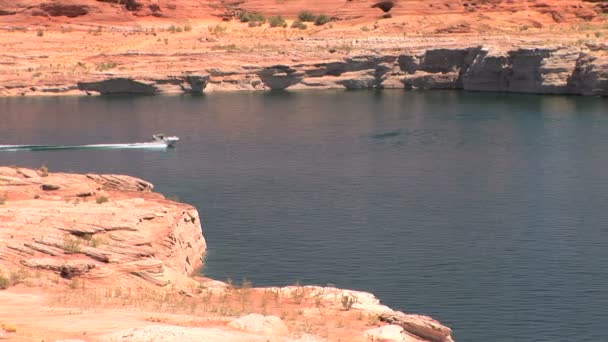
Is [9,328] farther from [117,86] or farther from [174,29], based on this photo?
[174,29]

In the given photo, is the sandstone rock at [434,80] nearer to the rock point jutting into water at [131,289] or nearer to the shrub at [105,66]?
the shrub at [105,66]

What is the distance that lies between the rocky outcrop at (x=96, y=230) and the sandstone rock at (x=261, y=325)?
6740 mm

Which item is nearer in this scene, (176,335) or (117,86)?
(176,335)

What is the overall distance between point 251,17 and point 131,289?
80.5 m

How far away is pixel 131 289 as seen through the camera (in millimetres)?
27031

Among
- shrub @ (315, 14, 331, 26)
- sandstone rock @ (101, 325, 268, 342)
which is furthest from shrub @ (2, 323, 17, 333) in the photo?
shrub @ (315, 14, 331, 26)

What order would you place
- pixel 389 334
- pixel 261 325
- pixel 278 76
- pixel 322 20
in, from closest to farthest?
1. pixel 261 325
2. pixel 389 334
3. pixel 278 76
4. pixel 322 20

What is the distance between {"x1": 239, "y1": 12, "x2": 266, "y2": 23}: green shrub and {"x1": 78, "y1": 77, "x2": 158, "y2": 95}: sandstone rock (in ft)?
65.1

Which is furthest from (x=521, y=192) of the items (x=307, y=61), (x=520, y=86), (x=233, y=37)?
(x=233, y=37)

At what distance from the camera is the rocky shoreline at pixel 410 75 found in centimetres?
8350

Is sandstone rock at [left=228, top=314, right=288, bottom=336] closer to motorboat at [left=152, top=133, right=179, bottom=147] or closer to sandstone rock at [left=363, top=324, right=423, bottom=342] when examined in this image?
sandstone rock at [left=363, top=324, right=423, bottom=342]

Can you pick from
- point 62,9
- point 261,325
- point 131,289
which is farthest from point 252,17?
point 261,325

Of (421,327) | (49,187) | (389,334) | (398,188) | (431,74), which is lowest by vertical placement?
(431,74)

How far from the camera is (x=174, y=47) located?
94312 millimetres
